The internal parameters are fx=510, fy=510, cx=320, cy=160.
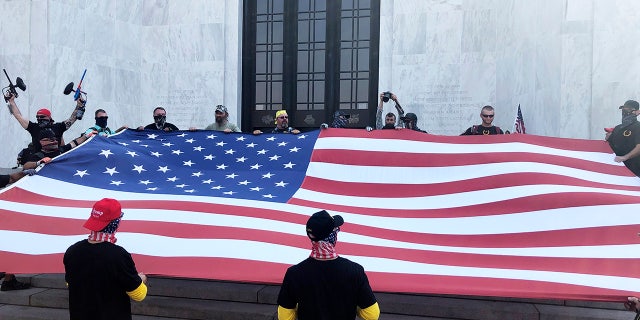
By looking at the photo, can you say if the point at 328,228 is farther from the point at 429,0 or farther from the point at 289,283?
the point at 429,0

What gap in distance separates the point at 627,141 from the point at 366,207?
10.9ft

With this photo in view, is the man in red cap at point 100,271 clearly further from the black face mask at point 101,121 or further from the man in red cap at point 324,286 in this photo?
the black face mask at point 101,121

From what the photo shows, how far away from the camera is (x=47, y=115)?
7793 mm

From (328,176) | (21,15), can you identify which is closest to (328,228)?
(328,176)

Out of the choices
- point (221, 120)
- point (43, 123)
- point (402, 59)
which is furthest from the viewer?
point (402, 59)

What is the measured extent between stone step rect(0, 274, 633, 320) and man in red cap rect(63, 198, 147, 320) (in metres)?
1.48

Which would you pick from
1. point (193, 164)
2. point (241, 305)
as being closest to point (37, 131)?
point (193, 164)

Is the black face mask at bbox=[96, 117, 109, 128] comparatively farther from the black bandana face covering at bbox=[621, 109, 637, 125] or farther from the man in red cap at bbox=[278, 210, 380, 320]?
the black bandana face covering at bbox=[621, 109, 637, 125]

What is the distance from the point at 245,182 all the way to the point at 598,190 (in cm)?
385

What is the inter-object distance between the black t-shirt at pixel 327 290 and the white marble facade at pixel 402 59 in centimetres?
656

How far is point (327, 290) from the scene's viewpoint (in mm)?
3113

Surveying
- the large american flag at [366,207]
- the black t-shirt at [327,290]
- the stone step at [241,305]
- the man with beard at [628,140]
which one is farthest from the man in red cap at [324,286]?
the man with beard at [628,140]

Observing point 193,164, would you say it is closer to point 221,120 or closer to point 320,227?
point 221,120

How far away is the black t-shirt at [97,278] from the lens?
347 centimetres
